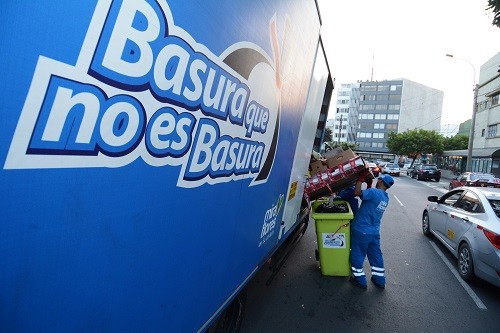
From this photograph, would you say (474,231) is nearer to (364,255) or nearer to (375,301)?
(364,255)

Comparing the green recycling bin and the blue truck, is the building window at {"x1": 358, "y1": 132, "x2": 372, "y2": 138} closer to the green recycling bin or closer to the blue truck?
the green recycling bin

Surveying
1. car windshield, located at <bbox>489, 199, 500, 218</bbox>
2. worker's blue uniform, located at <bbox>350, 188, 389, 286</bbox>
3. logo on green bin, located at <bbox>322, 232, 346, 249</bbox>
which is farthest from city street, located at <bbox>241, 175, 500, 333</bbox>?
car windshield, located at <bbox>489, 199, 500, 218</bbox>

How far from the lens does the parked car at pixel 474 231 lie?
472cm

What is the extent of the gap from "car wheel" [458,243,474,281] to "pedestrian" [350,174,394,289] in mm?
1466

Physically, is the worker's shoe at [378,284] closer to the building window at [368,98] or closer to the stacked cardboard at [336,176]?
the stacked cardboard at [336,176]

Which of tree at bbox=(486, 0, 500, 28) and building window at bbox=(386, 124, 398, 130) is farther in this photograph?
building window at bbox=(386, 124, 398, 130)

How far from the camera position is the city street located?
12.8 ft

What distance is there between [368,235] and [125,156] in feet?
14.8

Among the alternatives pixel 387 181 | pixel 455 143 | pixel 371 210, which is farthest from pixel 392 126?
pixel 371 210

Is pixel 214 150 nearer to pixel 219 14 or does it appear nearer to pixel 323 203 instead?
pixel 219 14

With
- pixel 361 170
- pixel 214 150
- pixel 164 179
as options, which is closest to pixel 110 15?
pixel 164 179

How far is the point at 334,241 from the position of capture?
16.8 feet

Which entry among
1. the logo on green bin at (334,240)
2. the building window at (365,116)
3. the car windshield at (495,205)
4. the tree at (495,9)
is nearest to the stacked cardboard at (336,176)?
the logo on green bin at (334,240)

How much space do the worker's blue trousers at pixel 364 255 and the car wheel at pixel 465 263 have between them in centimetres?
146
